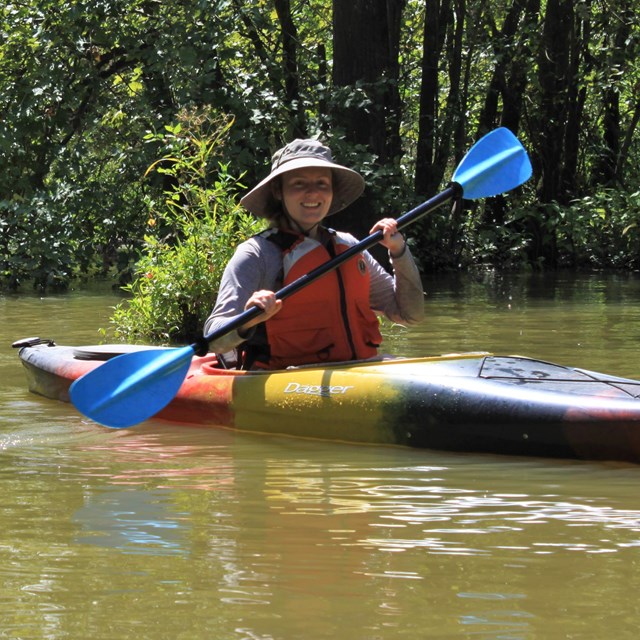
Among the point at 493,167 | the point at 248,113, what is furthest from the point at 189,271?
the point at 248,113

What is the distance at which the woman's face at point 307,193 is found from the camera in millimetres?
4352

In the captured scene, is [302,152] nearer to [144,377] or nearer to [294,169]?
[294,169]

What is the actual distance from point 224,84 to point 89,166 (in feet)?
6.77

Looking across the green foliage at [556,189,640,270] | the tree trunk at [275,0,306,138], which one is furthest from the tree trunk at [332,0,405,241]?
the green foliage at [556,189,640,270]

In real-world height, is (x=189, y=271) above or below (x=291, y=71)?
below

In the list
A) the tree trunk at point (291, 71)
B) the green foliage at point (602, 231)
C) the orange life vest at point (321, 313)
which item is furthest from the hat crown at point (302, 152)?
the green foliage at point (602, 231)

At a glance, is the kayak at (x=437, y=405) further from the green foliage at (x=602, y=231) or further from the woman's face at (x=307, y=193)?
the green foliage at (x=602, y=231)

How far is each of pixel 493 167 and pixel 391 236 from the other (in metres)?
1.01

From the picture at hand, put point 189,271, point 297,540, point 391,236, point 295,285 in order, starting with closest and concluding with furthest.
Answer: point 297,540, point 295,285, point 391,236, point 189,271

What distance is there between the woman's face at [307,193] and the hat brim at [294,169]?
0.12ft

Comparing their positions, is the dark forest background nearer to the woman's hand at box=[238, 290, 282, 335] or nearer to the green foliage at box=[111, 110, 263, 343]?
the green foliage at box=[111, 110, 263, 343]

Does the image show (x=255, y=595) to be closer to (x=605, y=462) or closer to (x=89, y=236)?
(x=605, y=462)

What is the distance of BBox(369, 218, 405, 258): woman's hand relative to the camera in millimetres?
4250

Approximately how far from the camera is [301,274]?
4336mm
